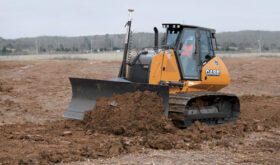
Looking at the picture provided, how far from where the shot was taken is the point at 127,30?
10164mm

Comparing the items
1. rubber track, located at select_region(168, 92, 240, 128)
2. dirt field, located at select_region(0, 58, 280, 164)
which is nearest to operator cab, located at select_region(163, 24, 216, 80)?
rubber track, located at select_region(168, 92, 240, 128)

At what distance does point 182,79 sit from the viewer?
29.0ft

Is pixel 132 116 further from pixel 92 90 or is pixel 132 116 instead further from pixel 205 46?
pixel 205 46

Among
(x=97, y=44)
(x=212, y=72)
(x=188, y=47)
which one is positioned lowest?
(x=212, y=72)

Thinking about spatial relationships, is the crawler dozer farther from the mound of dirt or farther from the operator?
the mound of dirt

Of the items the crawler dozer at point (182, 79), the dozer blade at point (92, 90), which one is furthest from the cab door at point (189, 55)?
the dozer blade at point (92, 90)

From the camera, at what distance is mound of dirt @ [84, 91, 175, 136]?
7793mm

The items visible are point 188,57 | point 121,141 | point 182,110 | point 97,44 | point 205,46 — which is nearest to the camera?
point 121,141

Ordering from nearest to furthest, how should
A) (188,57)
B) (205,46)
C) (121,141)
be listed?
(121,141), (188,57), (205,46)

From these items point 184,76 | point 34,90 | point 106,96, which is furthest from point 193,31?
point 34,90

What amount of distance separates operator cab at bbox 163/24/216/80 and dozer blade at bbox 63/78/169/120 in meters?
1.26

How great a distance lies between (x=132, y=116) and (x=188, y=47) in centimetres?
245

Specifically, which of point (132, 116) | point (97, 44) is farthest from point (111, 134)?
point (97, 44)

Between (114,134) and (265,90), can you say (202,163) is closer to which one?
(114,134)
